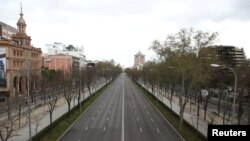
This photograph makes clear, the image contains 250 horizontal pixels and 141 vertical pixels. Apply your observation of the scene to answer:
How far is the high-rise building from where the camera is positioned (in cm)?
7678

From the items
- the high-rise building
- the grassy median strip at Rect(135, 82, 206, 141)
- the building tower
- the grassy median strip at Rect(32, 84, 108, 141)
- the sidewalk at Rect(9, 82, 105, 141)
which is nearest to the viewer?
the grassy median strip at Rect(32, 84, 108, 141)

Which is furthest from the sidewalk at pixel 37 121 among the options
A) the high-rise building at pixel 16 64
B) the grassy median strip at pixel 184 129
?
the grassy median strip at pixel 184 129

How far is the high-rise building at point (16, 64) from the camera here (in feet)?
252

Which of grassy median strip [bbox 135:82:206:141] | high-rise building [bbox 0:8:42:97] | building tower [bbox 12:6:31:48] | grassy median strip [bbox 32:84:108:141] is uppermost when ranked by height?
building tower [bbox 12:6:31:48]

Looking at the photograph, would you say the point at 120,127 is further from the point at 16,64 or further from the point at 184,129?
the point at 16,64

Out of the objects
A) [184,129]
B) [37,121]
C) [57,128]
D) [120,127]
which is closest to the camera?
[37,121]

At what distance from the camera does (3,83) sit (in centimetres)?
7581

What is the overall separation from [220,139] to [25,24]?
8841 cm

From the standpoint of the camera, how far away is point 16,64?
288 feet

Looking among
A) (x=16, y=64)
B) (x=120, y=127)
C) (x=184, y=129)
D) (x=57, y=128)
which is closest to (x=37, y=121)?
(x=57, y=128)

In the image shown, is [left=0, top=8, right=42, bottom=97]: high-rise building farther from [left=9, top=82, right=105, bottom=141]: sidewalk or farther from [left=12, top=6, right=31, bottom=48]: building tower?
[left=9, top=82, right=105, bottom=141]: sidewalk

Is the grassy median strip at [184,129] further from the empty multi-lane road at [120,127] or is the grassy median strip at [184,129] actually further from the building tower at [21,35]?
the building tower at [21,35]

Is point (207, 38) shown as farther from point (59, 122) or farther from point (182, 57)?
point (59, 122)

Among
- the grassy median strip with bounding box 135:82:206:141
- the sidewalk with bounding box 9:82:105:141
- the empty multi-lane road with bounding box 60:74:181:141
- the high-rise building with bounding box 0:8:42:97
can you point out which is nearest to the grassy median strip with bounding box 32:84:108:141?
the empty multi-lane road with bounding box 60:74:181:141
